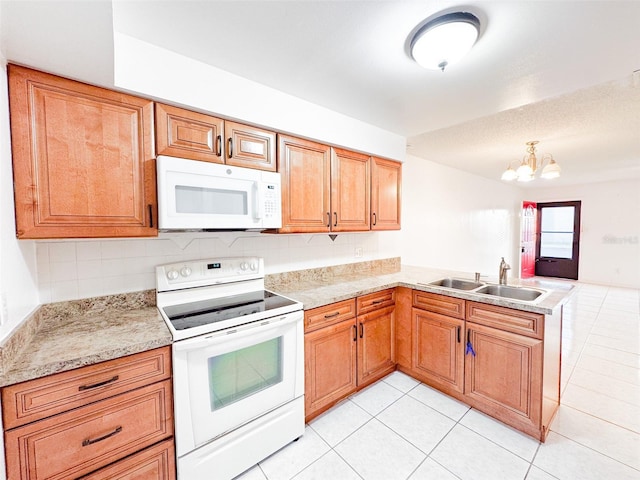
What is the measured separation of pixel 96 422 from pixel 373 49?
2.21 metres

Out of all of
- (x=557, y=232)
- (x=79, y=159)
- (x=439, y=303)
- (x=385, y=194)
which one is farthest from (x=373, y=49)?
(x=557, y=232)

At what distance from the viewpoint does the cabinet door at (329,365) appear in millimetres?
1854

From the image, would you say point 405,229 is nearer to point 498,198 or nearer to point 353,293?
point 353,293

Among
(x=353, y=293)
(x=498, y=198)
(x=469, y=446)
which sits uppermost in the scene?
(x=498, y=198)

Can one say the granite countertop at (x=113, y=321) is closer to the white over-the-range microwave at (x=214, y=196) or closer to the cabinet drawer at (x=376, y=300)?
the cabinet drawer at (x=376, y=300)

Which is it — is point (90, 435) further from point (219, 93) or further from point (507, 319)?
point (507, 319)

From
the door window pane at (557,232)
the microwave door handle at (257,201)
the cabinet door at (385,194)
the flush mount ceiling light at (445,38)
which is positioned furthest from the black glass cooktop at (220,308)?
the door window pane at (557,232)

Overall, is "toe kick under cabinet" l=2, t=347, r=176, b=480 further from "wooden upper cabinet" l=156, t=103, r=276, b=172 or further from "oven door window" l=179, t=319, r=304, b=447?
"wooden upper cabinet" l=156, t=103, r=276, b=172

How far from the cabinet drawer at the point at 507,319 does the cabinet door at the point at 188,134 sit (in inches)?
81.0

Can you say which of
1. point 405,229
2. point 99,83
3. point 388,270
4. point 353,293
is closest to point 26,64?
point 99,83

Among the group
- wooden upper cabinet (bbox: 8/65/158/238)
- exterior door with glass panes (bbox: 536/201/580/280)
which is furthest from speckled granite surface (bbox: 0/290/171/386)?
exterior door with glass panes (bbox: 536/201/580/280)

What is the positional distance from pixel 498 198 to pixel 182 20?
21.4 ft

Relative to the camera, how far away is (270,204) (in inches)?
71.2

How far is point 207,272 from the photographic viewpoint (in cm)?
184
